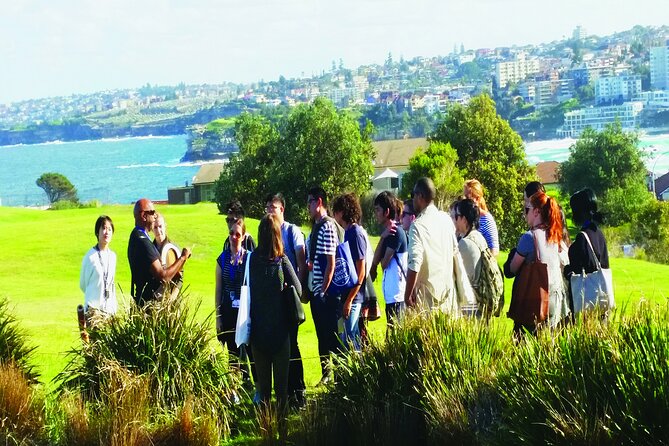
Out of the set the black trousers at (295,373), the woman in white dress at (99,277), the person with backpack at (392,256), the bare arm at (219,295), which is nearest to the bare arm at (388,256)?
the person with backpack at (392,256)

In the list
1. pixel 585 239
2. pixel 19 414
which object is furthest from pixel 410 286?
pixel 19 414

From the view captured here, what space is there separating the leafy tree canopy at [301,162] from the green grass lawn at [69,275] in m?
45.1

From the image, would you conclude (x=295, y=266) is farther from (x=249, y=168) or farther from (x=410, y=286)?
(x=249, y=168)

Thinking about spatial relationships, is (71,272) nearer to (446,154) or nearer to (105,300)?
(105,300)

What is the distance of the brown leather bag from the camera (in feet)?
33.4

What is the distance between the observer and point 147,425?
897cm

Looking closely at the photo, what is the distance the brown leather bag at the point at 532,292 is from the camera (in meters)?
10.2

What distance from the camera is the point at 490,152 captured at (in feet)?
299

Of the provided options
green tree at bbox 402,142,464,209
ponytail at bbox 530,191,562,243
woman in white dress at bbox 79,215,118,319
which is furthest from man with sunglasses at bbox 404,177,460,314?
green tree at bbox 402,142,464,209

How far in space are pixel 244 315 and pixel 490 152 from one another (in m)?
82.6

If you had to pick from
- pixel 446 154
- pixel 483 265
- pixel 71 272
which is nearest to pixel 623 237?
pixel 446 154

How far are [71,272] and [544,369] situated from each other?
82.6 ft

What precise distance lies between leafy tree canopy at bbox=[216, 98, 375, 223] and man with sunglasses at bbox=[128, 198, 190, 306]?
77.9 metres

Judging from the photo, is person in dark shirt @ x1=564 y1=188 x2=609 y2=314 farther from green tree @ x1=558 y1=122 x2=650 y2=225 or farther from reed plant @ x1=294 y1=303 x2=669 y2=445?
green tree @ x1=558 y1=122 x2=650 y2=225
